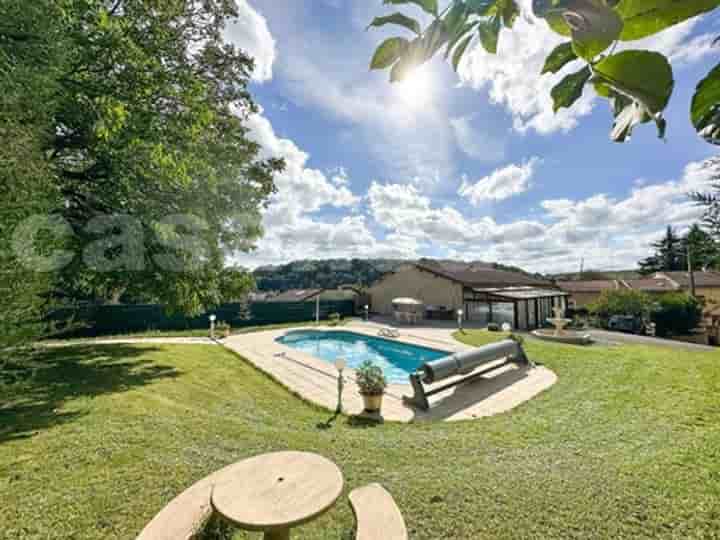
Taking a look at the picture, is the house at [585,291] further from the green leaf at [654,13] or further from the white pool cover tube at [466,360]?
the green leaf at [654,13]

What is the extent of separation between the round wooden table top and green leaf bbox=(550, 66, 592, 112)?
2573 millimetres

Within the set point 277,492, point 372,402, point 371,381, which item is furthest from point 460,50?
point 372,402

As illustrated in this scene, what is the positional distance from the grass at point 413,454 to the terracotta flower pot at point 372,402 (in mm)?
545

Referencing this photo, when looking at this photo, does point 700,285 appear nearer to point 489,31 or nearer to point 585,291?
point 585,291

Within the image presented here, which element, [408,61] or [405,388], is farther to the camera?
[405,388]

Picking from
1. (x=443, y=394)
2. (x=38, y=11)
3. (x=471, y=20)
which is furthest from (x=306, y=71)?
(x=443, y=394)

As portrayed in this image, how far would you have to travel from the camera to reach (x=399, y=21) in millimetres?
647

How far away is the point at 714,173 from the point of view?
3.19 ft

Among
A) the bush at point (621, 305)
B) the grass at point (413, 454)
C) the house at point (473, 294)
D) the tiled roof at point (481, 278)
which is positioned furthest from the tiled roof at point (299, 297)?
the bush at point (621, 305)

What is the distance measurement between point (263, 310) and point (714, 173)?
850 inches

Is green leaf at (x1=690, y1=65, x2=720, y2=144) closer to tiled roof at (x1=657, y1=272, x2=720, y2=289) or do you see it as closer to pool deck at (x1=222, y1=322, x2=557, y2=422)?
pool deck at (x1=222, y1=322, x2=557, y2=422)

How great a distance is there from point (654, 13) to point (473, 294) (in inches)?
873

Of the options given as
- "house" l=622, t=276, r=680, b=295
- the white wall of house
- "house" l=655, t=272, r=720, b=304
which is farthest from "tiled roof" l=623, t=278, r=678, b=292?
the white wall of house

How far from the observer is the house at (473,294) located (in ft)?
63.6
